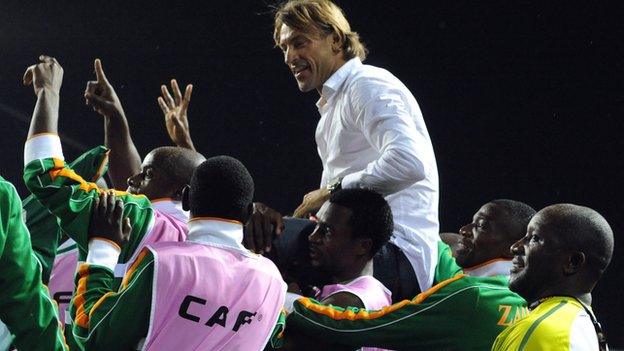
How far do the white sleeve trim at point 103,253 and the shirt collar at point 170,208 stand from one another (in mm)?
560

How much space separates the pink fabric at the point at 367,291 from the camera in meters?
2.73

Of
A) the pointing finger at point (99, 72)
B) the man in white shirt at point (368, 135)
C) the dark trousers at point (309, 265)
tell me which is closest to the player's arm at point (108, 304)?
the dark trousers at point (309, 265)

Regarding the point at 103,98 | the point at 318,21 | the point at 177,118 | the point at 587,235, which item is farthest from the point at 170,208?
the point at 587,235

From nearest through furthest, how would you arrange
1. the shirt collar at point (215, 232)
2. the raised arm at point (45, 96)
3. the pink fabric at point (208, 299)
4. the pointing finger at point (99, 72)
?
the pink fabric at point (208, 299), the shirt collar at point (215, 232), the raised arm at point (45, 96), the pointing finger at point (99, 72)

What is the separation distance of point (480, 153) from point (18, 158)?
334 cm

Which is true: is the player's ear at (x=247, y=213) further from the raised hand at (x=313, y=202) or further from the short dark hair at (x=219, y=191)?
the raised hand at (x=313, y=202)

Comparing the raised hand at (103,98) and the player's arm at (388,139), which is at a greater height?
the player's arm at (388,139)

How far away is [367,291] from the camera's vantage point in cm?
277

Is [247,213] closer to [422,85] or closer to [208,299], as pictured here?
[208,299]

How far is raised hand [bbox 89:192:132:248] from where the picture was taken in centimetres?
253

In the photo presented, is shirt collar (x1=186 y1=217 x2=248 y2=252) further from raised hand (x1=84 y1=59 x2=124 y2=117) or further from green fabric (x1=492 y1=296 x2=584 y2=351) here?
raised hand (x1=84 y1=59 x2=124 y2=117)

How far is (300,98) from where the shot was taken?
7004mm

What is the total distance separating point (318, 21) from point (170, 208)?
2.39 feet

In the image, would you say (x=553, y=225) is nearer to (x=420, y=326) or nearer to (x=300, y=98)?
(x=420, y=326)
